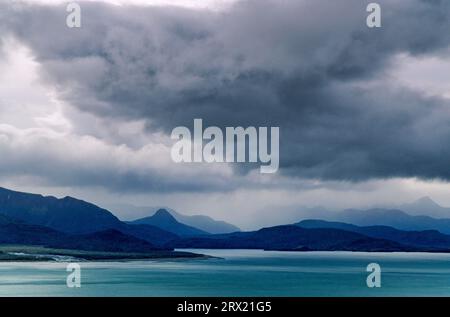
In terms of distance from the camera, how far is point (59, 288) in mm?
85875

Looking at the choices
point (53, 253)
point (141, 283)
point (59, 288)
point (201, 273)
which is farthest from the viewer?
point (53, 253)
